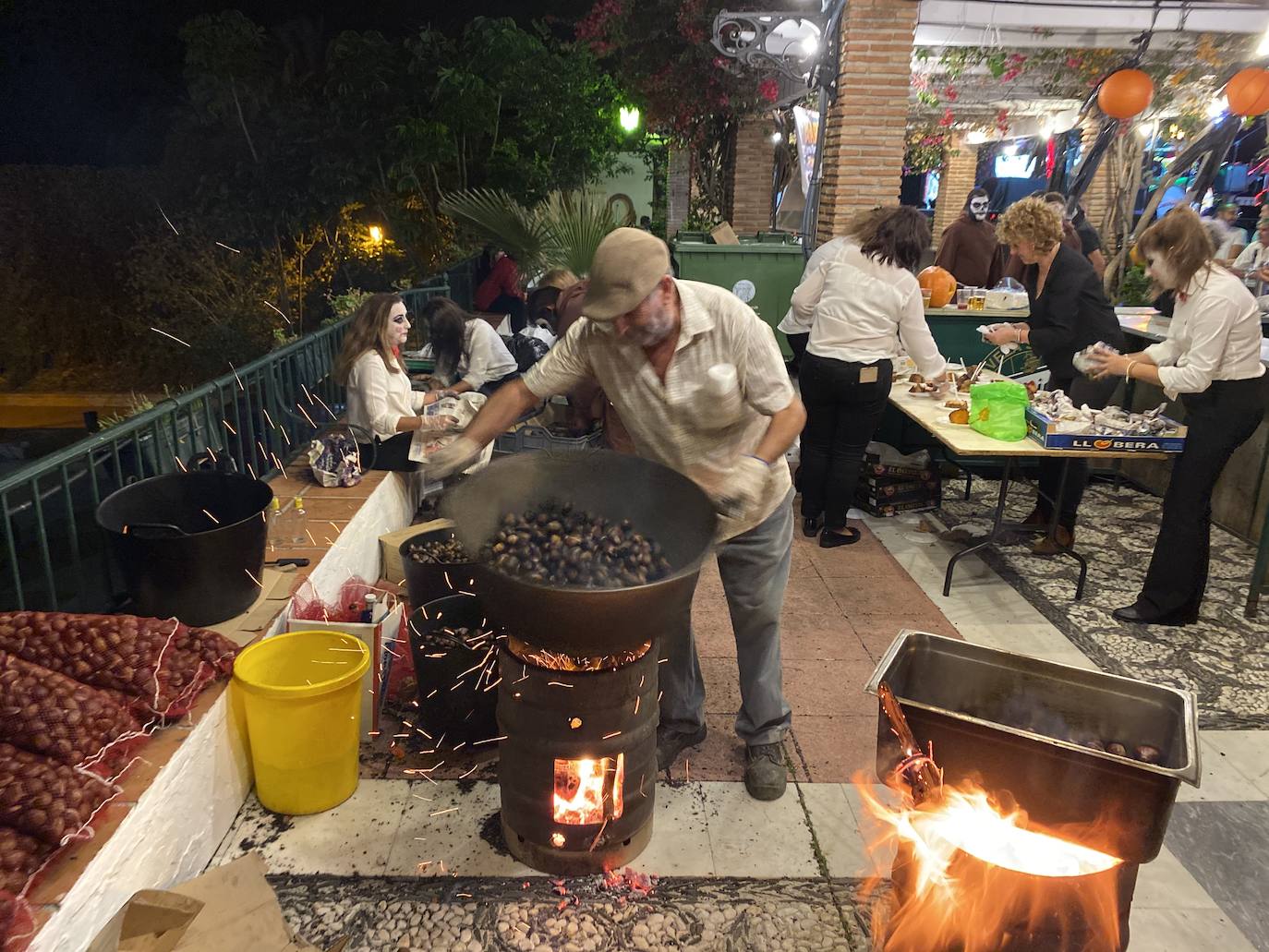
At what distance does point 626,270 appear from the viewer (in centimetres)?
254

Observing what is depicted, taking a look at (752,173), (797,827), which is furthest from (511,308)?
(797,827)

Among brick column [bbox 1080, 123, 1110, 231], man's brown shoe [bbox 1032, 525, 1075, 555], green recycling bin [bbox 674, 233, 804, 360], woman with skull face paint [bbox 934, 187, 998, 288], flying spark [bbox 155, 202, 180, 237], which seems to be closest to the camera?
man's brown shoe [bbox 1032, 525, 1075, 555]

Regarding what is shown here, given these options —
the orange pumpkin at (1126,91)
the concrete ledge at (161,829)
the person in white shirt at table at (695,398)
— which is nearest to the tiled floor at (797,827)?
the concrete ledge at (161,829)

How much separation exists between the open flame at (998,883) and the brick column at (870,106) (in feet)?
21.2

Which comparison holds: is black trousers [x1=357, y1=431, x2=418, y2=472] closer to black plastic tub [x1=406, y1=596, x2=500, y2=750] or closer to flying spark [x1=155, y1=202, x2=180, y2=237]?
black plastic tub [x1=406, y1=596, x2=500, y2=750]

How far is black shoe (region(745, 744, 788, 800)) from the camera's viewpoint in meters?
3.39

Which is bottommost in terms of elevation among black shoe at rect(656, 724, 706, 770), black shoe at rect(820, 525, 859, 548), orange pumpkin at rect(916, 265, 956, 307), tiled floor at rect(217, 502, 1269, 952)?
tiled floor at rect(217, 502, 1269, 952)

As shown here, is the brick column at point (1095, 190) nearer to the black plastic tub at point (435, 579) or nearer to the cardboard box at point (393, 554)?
the cardboard box at point (393, 554)

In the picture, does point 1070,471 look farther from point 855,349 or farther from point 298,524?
point 298,524

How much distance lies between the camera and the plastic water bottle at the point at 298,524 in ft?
14.1

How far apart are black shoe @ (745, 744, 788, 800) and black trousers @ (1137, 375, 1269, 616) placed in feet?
9.05

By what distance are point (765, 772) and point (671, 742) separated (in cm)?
42

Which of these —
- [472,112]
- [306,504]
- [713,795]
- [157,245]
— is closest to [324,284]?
[157,245]

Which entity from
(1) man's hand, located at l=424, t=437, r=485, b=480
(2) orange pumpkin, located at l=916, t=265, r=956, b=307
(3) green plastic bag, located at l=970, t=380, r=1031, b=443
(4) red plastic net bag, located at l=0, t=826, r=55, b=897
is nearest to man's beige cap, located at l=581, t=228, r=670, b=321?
(1) man's hand, located at l=424, t=437, r=485, b=480
